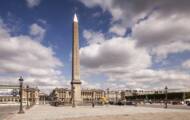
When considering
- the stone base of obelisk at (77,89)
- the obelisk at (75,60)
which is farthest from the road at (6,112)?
the obelisk at (75,60)

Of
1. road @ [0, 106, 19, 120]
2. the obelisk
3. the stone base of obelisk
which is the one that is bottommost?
road @ [0, 106, 19, 120]

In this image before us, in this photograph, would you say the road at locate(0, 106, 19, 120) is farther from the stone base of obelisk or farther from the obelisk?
the obelisk

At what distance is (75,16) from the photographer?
61.9 m

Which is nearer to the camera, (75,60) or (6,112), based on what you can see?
(6,112)

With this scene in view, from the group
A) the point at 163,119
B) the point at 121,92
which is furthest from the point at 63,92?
the point at 163,119

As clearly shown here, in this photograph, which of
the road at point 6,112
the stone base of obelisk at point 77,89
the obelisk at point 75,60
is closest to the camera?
the road at point 6,112

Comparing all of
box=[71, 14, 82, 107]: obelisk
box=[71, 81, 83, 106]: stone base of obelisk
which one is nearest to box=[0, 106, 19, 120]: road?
box=[71, 81, 83, 106]: stone base of obelisk

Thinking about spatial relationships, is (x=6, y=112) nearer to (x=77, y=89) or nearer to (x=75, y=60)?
(x=75, y=60)

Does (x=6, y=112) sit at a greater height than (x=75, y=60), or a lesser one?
lesser

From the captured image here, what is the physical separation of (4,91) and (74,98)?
31603mm

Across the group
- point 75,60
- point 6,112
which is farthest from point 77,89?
point 6,112

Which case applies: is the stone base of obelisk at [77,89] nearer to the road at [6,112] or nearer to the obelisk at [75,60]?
the obelisk at [75,60]

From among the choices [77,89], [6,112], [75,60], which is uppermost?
[75,60]

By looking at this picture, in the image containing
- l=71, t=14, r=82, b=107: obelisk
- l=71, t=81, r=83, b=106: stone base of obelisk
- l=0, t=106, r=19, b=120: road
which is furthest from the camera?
l=71, t=81, r=83, b=106: stone base of obelisk
